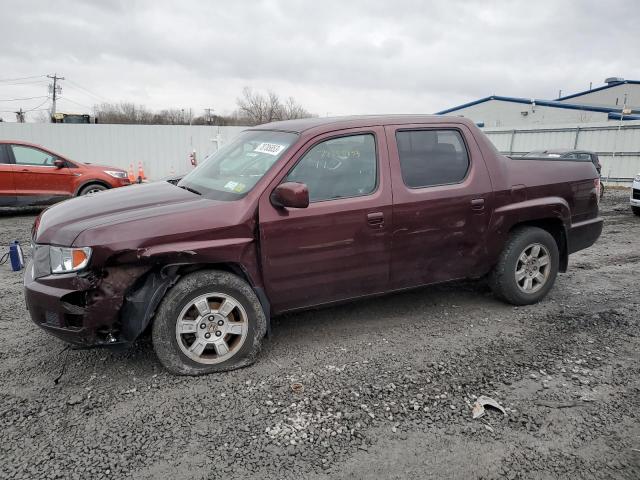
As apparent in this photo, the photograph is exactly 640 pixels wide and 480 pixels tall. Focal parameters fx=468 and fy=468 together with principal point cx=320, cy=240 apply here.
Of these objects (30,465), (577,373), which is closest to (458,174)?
(577,373)

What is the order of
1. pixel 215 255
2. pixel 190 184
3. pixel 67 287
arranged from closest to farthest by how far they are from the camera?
pixel 67 287, pixel 215 255, pixel 190 184

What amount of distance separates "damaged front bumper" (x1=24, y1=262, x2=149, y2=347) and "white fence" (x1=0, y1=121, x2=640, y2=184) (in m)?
15.4

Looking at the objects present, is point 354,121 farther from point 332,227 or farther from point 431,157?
point 332,227

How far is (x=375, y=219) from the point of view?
3.78 meters

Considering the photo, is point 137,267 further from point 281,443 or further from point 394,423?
point 394,423

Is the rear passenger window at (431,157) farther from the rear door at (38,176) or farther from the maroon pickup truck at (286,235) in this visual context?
the rear door at (38,176)

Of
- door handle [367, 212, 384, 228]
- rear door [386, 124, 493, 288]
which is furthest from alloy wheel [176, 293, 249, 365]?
rear door [386, 124, 493, 288]

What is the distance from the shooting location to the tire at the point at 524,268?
4535 millimetres

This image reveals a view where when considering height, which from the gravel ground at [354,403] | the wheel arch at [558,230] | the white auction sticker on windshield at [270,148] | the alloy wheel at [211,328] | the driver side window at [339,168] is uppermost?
the white auction sticker on windshield at [270,148]

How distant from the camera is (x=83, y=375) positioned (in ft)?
11.3

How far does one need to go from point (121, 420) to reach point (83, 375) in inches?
29.2

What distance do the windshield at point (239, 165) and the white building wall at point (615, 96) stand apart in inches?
1662

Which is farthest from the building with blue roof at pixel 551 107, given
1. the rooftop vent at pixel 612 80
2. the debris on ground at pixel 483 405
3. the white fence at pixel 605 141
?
the debris on ground at pixel 483 405

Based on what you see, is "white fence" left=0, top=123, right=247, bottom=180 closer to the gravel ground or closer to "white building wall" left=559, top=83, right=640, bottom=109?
the gravel ground
